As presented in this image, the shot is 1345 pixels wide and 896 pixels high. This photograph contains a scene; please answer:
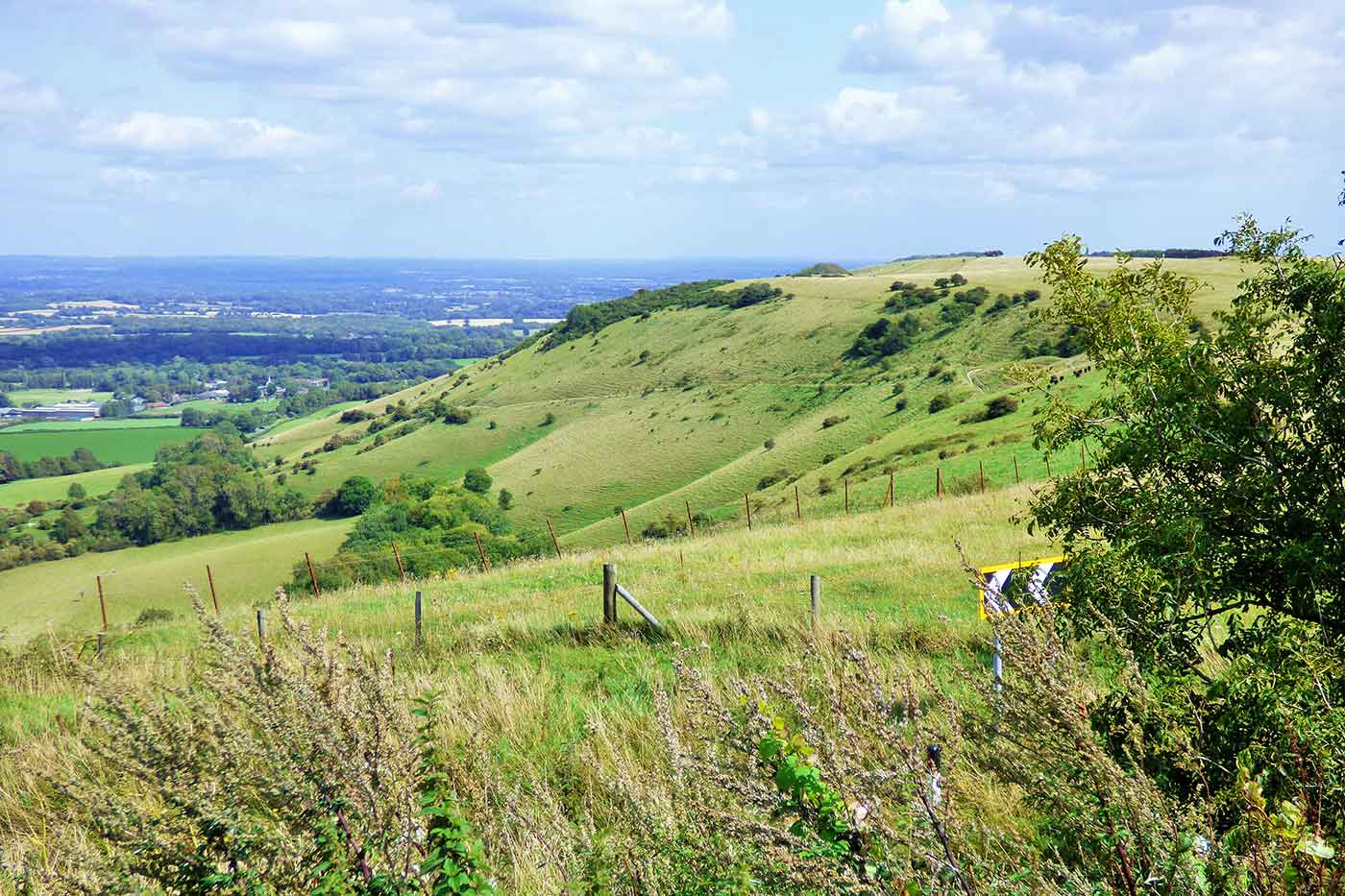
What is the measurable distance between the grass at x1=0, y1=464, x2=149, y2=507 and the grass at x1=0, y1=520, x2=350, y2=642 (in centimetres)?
4411

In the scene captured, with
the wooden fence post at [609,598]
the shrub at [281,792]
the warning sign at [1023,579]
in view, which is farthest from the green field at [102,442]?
the warning sign at [1023,579]

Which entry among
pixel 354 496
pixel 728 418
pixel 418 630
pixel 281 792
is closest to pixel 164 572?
pixel 354 496

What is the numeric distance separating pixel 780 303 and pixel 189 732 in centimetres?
11579

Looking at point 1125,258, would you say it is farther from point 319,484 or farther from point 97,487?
point 97,487

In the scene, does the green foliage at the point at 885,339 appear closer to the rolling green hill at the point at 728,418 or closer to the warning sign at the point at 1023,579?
the rolling green hill at the point at 728,418

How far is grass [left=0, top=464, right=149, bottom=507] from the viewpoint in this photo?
12306cm

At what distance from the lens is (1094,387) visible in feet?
137

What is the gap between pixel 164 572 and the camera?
6919 centimetres

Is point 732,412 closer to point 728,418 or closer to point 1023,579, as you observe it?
point 728,418

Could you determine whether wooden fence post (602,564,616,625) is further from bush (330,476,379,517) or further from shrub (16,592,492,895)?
bush (330,476,379,517)

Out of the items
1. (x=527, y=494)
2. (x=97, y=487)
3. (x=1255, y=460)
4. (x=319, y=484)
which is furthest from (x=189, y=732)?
(x=97, y=487)

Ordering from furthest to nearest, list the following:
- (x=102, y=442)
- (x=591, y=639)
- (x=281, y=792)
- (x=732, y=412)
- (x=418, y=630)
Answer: (x=102, y=442) → (x=732, y=412) → (x=418, y=630) → (x=591, y=639) → (x=281, y=792)

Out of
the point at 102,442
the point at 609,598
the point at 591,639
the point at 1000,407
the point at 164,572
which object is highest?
the point at 609,598

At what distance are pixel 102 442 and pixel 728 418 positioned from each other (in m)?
147
